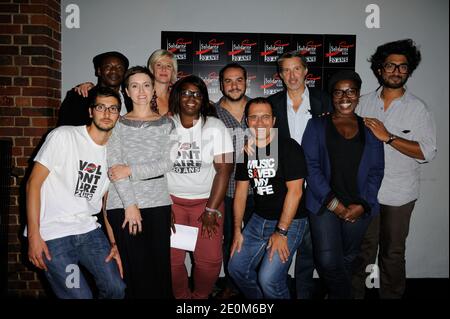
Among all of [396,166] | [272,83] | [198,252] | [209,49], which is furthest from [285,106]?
[198,252]

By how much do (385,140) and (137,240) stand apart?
221 cm

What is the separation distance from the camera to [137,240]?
238cm

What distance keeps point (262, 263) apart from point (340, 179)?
3.04 ft

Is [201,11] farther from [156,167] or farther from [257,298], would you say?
[257,298]

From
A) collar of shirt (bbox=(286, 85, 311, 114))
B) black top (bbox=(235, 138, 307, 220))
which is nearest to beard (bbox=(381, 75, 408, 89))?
collar of shirt (bbox=(286, 85, 311, 114))

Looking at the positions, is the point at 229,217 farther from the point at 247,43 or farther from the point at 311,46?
the point at 311,46

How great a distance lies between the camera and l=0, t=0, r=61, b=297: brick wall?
10.0 ft

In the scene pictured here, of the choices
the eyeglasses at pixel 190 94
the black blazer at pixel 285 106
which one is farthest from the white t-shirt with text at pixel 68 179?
the black blazer at pixel 285 106

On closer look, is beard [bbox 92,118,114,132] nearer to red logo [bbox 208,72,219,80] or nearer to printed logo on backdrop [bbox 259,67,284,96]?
red logo [bbox 208,72,219,80]

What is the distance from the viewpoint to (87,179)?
2248 mm

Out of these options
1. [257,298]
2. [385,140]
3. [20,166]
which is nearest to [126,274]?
[257,298]

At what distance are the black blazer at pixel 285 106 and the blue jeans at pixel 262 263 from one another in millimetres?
920

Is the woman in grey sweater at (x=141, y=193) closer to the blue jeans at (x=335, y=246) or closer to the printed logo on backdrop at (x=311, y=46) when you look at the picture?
the blue jeans at (x=335, y=246)

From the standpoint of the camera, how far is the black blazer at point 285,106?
294 cm
